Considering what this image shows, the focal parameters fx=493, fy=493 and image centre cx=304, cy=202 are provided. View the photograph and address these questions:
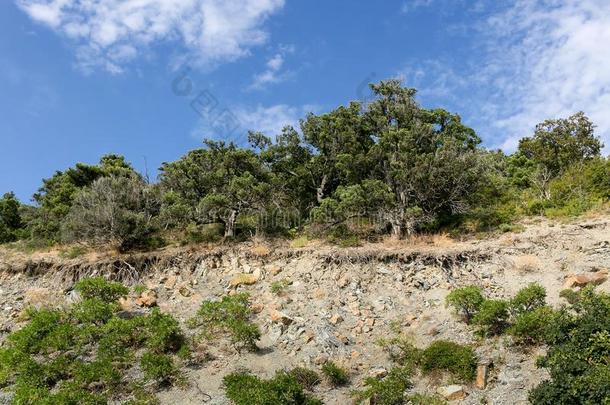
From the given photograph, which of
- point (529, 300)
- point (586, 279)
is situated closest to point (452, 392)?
point (529, 300)

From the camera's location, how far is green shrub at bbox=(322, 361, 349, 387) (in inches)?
545

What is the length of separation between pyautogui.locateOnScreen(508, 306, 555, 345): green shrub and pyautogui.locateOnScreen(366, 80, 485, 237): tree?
807cm

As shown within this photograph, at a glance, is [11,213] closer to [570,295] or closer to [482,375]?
[482,375]

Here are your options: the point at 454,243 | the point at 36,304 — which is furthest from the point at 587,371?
the point at 36,304

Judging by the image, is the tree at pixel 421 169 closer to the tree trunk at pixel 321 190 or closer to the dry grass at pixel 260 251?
the tree trunk at pixel 321 190

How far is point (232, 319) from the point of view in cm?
1620

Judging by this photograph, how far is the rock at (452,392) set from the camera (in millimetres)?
12328

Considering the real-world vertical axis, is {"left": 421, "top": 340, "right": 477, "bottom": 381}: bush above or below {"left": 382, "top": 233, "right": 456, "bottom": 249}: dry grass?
below

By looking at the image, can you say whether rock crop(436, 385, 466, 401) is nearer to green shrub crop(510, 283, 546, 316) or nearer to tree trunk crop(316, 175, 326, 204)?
green shrub crop(510, 283, 546, 316)

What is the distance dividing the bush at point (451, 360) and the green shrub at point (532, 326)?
1.34 metres

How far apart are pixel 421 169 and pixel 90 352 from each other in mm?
15015

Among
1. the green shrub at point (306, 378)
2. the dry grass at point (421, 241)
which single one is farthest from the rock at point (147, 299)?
the dry grass at point (421, 241)

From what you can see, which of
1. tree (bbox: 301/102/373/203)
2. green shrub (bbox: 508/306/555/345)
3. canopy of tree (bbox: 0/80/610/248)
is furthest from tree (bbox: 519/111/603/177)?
green shrub (bbox: 508/306/555/345)

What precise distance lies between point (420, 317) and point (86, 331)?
1087 cm
